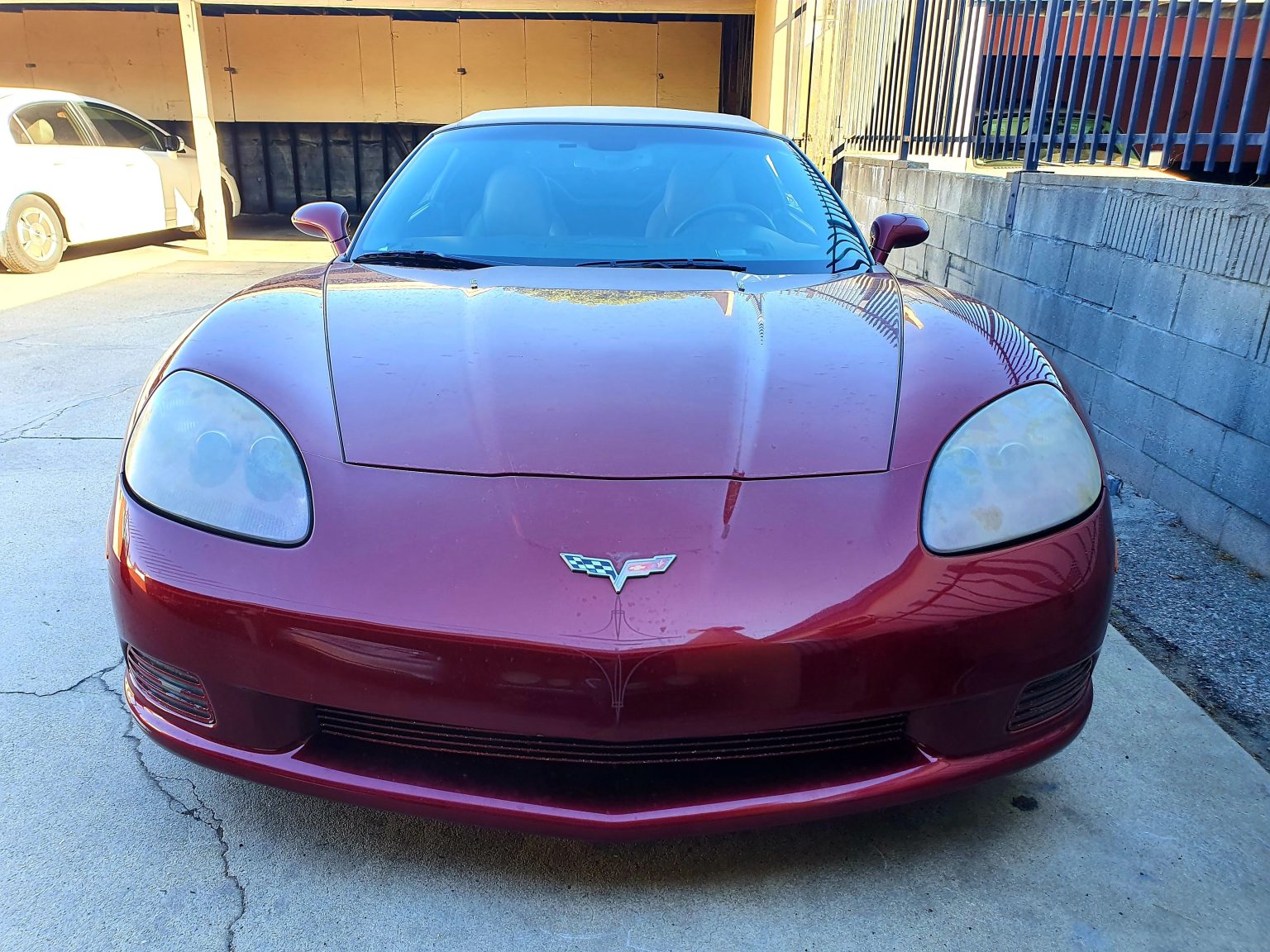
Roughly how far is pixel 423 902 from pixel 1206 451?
104 inches

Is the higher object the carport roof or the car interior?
the carport roof

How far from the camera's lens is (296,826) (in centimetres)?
Result: 167

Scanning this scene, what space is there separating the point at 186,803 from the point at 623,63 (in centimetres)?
1294

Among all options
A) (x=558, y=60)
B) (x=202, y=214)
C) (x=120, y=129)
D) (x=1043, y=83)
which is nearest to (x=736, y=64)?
(x=558, y=60)

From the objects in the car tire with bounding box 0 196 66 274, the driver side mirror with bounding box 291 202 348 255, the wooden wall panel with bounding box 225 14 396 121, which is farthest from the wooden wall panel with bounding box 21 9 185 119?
the driver side mirror with bounding box 291 202 348 255

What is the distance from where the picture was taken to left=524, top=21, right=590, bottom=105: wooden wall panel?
1288 centimetres

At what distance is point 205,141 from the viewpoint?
9422 mm

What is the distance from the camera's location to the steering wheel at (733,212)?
8.27 feet

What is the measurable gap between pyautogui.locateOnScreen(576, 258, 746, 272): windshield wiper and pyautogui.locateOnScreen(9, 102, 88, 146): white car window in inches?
294

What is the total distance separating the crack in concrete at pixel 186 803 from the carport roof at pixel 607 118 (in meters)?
1.82

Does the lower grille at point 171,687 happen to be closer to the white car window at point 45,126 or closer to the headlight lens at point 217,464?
the headlight lens at point 217,464

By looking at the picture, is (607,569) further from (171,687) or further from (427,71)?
(427,71)

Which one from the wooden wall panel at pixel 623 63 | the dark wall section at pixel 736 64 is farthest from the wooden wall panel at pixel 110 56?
the dark wall section at pixel 736 64

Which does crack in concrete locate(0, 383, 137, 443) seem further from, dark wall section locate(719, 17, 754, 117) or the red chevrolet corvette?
dark wall section locate(719, 17, 754, 117)
